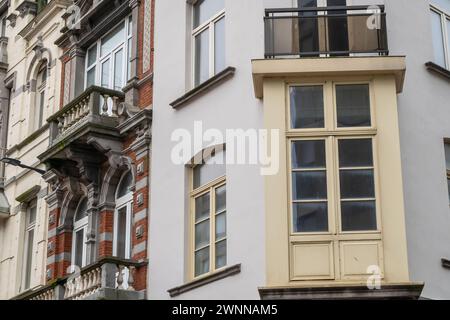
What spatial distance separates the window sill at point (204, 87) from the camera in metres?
19.8

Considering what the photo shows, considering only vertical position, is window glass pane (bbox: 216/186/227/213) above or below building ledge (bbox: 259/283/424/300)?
above

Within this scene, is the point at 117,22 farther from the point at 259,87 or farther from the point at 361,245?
the point at 361,245

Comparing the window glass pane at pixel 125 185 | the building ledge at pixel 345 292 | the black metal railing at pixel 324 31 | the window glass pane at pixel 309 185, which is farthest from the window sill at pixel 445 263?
the window glass pane at pixel 125 185

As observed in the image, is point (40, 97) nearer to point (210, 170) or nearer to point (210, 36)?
point (210, 36)

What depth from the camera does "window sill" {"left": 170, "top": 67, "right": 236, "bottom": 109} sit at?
778 inches

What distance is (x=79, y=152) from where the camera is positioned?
76.3ft

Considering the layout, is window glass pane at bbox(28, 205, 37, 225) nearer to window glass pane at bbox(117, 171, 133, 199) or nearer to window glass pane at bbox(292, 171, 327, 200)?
window glass pane at bbox(117, 171, 133, 199)

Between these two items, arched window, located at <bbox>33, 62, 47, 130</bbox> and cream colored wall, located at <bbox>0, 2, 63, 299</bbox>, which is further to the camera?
arched window, located at <bbox>33, 62, 47, 130</bbox>

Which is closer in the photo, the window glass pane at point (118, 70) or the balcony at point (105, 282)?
the balcony at point (105, 282)

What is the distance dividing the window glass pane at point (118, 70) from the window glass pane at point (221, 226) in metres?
5.83

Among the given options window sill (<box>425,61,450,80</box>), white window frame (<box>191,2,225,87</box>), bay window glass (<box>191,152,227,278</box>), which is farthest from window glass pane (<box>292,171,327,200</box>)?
white window frame (<box>191,2,225,87</box>)

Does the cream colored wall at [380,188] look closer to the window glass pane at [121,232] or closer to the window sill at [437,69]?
the window sill at [437,69]

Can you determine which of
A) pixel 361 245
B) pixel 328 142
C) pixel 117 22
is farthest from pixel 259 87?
pixel 117 22

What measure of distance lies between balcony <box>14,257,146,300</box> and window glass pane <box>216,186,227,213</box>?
87.6 inches
